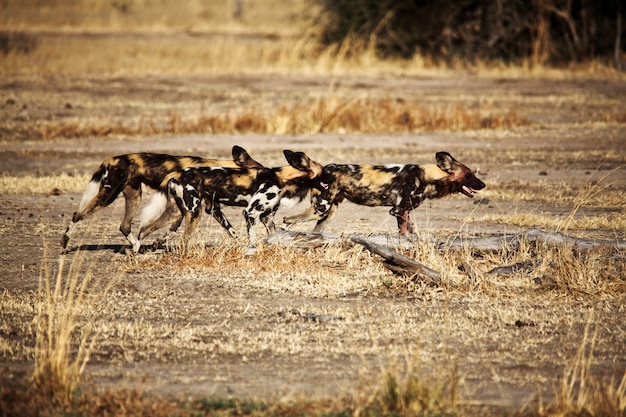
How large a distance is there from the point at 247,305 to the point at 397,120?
12.2m

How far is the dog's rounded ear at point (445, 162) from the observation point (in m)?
10.2

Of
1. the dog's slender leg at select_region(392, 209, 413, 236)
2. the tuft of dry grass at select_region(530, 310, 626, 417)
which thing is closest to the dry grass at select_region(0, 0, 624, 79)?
the dog's slender leg at select_region(392, 209, 413, 236)

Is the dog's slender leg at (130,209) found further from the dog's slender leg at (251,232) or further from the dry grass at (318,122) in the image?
the dry grass at (318,122)

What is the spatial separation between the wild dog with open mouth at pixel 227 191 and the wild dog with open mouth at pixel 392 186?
1.34 ft

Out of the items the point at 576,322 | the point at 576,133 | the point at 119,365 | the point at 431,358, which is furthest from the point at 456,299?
the point at 576,133

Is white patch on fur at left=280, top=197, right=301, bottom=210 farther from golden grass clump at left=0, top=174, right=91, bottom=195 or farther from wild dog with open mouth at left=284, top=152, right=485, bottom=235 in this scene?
golden grass clump at left=0, top=174, right=91, bottom=195

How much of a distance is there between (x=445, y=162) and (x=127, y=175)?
315 cm

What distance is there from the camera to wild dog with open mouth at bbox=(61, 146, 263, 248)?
1002 centimetres

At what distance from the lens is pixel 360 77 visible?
2709 cm

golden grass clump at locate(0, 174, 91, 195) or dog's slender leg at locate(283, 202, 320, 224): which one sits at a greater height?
dog's slender leg at locate(283, 202, 320, 224)

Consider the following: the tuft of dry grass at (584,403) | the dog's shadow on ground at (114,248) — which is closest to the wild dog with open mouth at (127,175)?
the dog's shadow on ground at (114,248)

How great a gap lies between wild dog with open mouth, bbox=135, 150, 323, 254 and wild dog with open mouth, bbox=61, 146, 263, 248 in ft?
0.93

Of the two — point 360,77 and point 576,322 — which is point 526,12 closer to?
point 360,77

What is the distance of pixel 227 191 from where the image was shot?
384 inches
